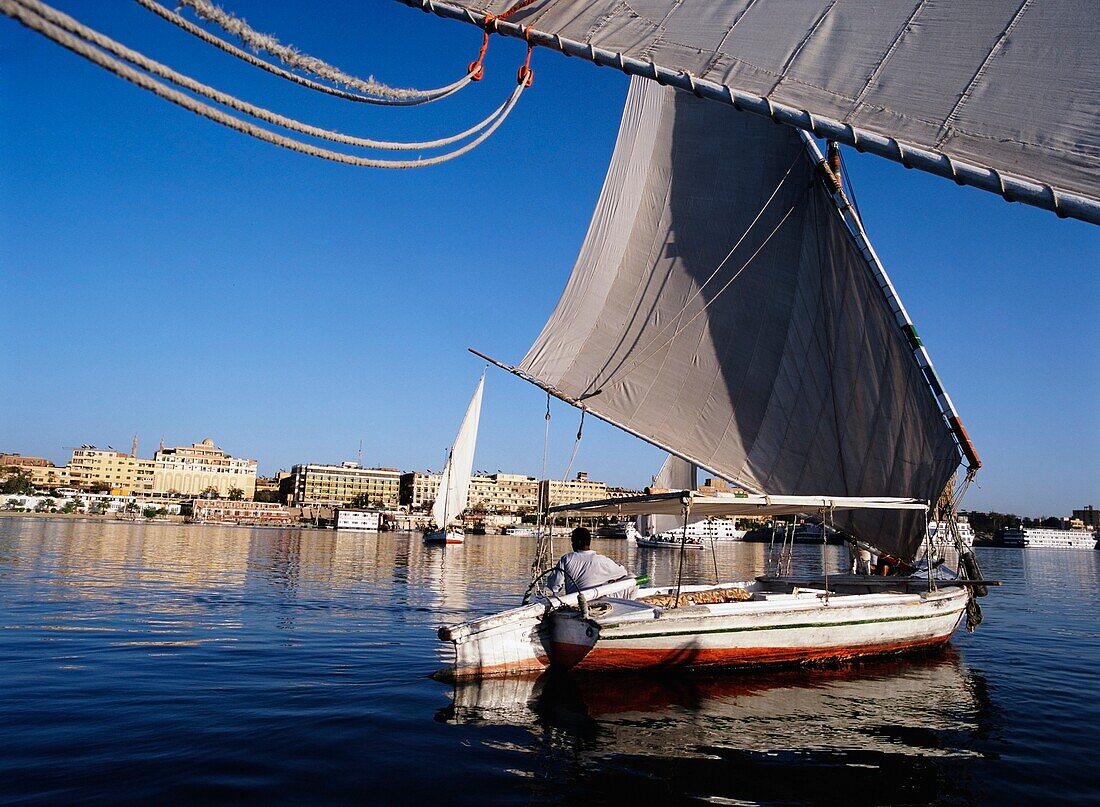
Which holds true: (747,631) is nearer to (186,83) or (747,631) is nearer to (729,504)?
(729,504)

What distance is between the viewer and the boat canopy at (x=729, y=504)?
13570 mm

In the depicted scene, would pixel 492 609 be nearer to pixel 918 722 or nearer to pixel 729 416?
pixel 729 416

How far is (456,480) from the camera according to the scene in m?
73.6

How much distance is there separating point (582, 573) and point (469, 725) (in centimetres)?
382

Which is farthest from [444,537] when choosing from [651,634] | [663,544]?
[651,634]

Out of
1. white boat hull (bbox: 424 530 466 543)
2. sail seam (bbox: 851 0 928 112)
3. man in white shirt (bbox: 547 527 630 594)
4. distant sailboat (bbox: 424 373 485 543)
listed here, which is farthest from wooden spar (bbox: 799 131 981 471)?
white boat hull (bbox: 424 530 466 543)

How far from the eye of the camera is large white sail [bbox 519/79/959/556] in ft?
56.8

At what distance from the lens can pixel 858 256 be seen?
54.9ft

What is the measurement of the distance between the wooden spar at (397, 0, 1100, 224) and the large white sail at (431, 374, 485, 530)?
5514 cm

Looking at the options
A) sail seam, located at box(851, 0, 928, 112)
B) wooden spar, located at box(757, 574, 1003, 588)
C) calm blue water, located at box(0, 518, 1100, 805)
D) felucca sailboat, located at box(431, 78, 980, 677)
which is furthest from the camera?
wooden spar, located at box(757, 574, 1003, 588)

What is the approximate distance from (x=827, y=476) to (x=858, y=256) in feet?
17.3

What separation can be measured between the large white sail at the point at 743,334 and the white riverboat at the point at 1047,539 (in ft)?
573

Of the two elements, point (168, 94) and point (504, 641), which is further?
point (504, 641)

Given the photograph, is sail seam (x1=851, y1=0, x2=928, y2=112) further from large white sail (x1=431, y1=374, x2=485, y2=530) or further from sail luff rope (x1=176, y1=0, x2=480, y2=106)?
large white sail (x1=431, y1=374, x2=485, y2=530)
